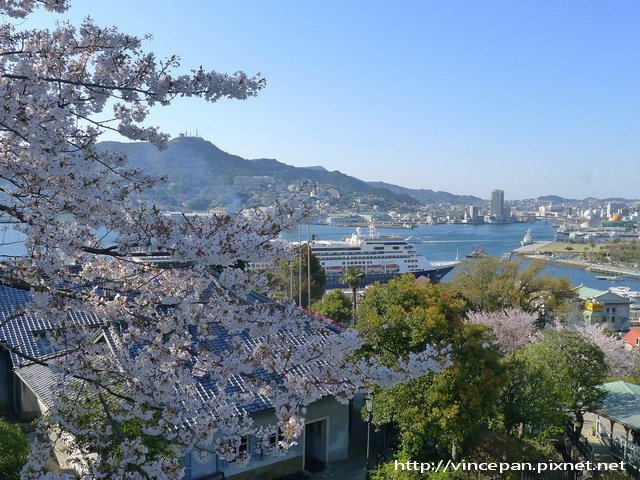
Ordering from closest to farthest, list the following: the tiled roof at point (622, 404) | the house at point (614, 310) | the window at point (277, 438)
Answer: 1. the window at point (277, 438)
2. the tiled roof at point (622, 404)
3. the house at point (614, 310)

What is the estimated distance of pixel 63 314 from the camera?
8.98ft

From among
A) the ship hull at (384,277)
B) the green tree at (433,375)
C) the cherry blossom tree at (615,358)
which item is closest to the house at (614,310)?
the cherry blossom tree at (615,358)

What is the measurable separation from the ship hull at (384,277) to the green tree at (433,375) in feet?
124

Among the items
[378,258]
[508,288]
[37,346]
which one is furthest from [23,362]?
[378,258]

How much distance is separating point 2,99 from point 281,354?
2091 mm

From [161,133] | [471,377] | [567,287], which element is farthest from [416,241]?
[161,133]

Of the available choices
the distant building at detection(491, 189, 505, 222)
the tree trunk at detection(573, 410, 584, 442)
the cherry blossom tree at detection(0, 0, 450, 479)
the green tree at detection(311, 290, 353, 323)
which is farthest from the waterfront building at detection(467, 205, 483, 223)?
the cherry blossom tree at detection(0, 0, 450, 479)

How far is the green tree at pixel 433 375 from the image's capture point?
7.64 metres

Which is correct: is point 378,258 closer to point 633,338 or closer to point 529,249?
point 633,338

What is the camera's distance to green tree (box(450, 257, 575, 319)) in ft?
73.7

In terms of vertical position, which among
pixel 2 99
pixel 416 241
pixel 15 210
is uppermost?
pixel 2 99

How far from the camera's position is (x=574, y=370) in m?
9.77

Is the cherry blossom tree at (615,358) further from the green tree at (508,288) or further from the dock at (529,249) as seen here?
the dock at (529,249)

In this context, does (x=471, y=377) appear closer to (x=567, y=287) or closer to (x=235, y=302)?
(x=235, y=302)
